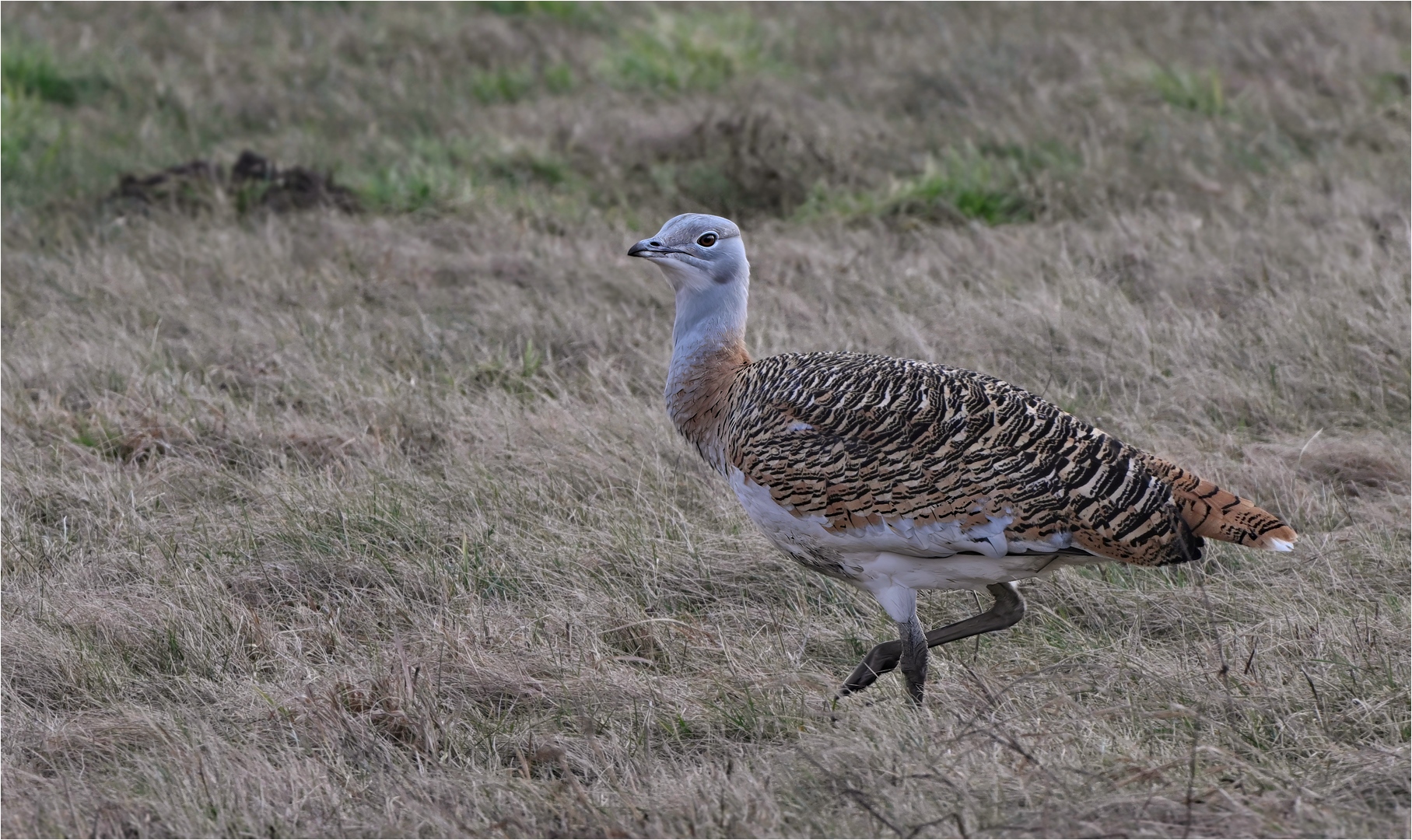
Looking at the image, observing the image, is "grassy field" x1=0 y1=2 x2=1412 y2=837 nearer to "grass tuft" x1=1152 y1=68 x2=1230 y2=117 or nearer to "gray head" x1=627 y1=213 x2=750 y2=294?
"grass tuft" x1=1152 y1=68 x2=1230 y2=117

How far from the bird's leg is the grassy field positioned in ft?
0.40

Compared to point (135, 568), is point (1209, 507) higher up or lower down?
higher up

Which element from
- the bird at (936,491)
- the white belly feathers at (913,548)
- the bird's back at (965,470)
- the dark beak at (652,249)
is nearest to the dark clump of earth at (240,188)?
the dark beak at (652,249)

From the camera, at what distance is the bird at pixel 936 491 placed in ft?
11.4

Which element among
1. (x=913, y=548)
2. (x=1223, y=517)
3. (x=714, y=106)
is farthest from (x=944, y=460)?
(x=714, y=106)

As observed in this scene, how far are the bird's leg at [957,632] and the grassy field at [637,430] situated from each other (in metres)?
0.12

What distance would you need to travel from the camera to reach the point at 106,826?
3133 mm

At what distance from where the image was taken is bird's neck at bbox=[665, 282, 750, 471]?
414 cm

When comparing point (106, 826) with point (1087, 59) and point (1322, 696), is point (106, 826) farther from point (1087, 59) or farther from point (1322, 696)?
point (1087, 59)

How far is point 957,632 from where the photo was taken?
387 centimetres

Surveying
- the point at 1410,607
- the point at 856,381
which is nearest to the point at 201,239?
the point at 856,381

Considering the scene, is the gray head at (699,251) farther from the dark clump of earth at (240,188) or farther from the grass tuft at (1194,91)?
the grass tuft at (1194,91)

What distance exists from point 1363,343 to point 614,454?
307cm

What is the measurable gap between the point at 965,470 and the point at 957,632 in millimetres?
540
